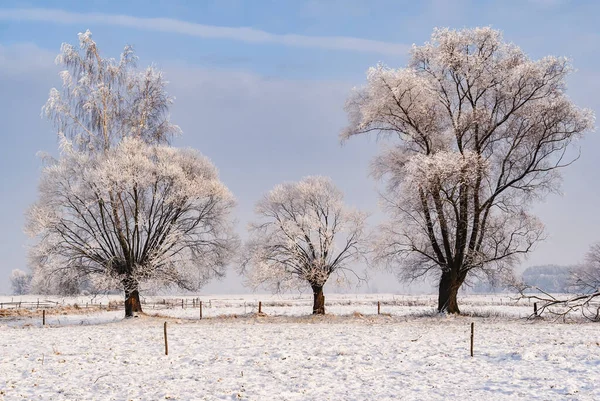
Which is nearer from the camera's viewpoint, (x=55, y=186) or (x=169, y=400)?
(x=169, y=400)

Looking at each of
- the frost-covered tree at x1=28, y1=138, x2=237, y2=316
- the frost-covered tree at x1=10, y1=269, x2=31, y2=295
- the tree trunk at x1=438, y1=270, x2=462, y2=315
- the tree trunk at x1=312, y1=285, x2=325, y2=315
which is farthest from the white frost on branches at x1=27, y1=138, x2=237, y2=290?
the frost-covered tree at x1=10, y1=269, x2=31, y2=295

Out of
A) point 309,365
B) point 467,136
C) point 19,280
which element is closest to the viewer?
point 309,365

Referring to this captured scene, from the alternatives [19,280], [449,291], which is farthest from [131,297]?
[19,280]

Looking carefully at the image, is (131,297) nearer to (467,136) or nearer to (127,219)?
(127,219)

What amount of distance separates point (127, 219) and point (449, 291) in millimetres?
19923

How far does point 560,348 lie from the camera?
58.3 feet

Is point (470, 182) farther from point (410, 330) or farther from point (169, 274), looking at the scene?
point (169, 274)

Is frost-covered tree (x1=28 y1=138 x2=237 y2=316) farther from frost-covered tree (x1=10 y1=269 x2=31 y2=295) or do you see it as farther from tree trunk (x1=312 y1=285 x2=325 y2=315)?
frost-covered tree (x1=10 y1=269 x2=31 y2=295)

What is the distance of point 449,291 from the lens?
32781 millimetres

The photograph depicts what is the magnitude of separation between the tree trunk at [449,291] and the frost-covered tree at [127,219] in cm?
1367

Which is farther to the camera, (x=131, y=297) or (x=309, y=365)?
(x=131, y=297)

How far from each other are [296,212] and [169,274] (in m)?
9.31

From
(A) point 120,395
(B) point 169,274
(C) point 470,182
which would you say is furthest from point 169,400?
(C) point 470,182

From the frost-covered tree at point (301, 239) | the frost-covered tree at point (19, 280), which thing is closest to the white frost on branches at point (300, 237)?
the frost-covered tree at point (301, 239)
